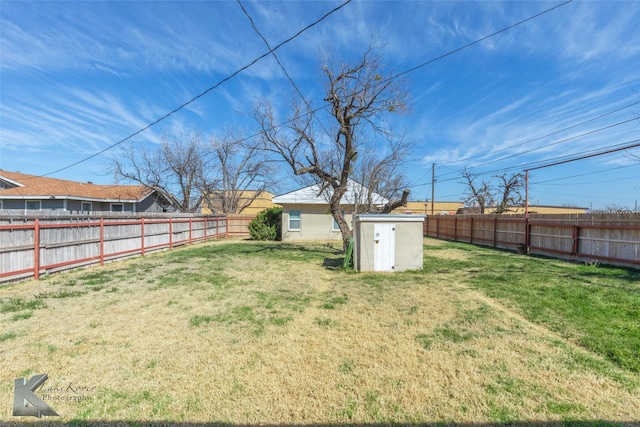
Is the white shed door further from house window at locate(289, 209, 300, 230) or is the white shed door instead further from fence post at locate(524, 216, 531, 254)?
house window at locate(289, 209, 300, 230)

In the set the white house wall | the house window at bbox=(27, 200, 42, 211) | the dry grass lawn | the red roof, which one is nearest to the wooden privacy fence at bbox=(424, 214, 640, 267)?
the dry grass lawn

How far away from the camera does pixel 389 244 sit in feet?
28.0

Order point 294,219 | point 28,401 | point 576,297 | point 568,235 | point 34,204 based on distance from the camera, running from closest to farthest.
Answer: point 28,401 < point 576,297 < point 568,235 < point 34,204 < point 294,219

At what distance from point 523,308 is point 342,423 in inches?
162

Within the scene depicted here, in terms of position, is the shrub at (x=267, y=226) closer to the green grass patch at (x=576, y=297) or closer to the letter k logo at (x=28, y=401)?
the green grass patch at (x=576, y=297)

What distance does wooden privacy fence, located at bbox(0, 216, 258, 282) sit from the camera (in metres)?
6.72

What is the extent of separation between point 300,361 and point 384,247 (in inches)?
224

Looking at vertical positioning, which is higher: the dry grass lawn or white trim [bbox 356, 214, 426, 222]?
white trim [bbox 356, 214, 426, 222]

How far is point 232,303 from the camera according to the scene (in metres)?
5.35

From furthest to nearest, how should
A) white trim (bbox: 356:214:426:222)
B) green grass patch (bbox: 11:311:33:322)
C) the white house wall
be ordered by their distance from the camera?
the white house wall
white trim (bbox: 356:214:426:222)
green grass patch (bbox: 11:311:33:322)

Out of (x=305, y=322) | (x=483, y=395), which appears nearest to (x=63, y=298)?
(x=305, y=322)

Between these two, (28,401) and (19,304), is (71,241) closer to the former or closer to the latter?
(19,304)

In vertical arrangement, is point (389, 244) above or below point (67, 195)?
below

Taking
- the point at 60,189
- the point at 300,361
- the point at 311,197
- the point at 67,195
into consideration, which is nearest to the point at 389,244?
the point at 300,361
